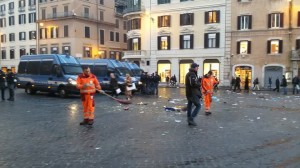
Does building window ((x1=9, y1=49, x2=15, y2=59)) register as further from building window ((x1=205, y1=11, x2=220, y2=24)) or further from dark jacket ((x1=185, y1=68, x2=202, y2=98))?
dark jacket ((x1=185, y1=68, x2=202, y2=98))

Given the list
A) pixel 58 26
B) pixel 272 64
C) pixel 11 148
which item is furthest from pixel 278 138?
pixel 58 26

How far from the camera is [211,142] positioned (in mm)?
8203

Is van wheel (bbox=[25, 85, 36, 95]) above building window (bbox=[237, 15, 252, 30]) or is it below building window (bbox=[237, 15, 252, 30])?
below

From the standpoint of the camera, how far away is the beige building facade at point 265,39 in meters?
36.9

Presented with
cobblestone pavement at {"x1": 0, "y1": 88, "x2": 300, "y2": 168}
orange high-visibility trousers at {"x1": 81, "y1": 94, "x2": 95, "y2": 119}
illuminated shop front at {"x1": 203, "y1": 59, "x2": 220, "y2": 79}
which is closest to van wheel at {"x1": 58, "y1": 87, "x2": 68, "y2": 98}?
cobblestone pavement at {"x1": 0, "y1": 88, "x2": 300, "y2": 168}

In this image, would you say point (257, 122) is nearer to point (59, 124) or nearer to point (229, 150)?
point (229, 150)

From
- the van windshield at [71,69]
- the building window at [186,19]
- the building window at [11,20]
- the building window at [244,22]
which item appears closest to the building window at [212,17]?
the building window at [186,19]

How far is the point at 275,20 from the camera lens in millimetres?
37688

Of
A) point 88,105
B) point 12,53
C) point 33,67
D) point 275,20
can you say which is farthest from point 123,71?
point 12,53

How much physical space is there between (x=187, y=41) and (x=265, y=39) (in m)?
9.69

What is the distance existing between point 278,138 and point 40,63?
18.3m

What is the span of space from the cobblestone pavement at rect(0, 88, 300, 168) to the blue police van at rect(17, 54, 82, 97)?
Result: 29.2ft

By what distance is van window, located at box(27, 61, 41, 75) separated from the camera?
23456 millimetres

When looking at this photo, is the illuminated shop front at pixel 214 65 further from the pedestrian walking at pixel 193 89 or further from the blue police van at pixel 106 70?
the pedestrian walking at pixel 193 89
